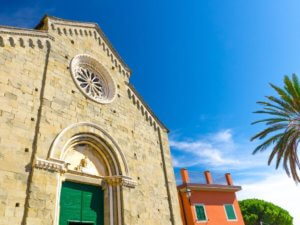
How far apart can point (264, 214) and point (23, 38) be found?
130 feet

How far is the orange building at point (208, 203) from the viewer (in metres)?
19.2

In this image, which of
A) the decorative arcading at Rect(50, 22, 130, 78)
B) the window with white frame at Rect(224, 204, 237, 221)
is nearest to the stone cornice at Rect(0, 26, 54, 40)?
the decorative arcading at Rect(50, 22, 130, 78)

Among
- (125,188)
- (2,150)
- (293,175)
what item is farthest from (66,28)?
(293,175)

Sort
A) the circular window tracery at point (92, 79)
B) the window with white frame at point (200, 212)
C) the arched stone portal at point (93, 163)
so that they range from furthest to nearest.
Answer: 1. the window with white frame at point (200, 212)
2. the circular window tracery at point (92, 79)
3. the arched stone portal at point (93, 163)

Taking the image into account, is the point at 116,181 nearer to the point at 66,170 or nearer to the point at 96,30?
the point at 66,170

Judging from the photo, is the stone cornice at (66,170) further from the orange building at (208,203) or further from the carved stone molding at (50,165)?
the orange building at (208,203)

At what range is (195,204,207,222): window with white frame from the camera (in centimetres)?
1924

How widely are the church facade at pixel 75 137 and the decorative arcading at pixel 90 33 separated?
0.17 ft

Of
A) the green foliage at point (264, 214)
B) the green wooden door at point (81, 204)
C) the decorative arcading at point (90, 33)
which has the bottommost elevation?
the green wooden door at point (81, 204)

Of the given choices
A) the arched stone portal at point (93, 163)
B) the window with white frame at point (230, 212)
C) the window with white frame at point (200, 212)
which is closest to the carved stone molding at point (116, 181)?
the arched stone portal at point (93, 163)

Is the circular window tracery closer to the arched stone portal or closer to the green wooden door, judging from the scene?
the arched stone portal

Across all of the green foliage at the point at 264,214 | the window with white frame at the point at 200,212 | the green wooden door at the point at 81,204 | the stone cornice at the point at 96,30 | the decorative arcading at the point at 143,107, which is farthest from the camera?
the green foliage at the point at 264,214

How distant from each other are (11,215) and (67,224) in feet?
7.10

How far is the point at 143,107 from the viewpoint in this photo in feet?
46.6
